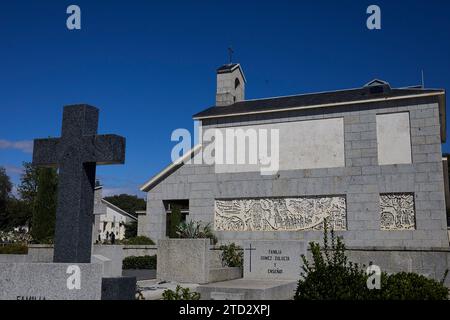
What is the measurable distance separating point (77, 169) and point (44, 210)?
23237mm

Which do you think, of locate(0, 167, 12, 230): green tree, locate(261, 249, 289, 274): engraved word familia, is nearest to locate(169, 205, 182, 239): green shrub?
locate(261, 249, 289, 274): engraved word familia

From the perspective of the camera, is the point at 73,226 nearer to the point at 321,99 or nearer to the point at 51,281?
the point at 51,281

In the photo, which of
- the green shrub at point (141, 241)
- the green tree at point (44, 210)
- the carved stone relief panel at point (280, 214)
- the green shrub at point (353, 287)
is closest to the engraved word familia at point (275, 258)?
the green shrub at point (353, 287)

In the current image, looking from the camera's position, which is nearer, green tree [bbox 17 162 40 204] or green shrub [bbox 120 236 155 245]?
green shrub [bbox 120 236 155 245]

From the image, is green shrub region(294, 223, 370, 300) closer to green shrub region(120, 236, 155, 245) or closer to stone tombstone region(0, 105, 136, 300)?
stone tombstone region(0, 105, 136, 300)

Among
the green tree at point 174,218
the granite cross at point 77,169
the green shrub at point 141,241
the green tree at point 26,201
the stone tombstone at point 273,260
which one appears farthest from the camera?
the green tree at point 26,201

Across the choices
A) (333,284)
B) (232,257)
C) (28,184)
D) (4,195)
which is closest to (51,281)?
(333,284)

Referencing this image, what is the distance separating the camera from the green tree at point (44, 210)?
2836 centimetres

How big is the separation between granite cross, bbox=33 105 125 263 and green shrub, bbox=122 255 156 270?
632 inches

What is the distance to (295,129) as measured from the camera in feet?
85.4

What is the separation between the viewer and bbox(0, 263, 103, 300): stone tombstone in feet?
21.8

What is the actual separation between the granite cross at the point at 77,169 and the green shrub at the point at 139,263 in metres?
16.1

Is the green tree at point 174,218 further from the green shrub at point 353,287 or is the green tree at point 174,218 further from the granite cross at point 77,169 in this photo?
the granite cross at point 77,169
